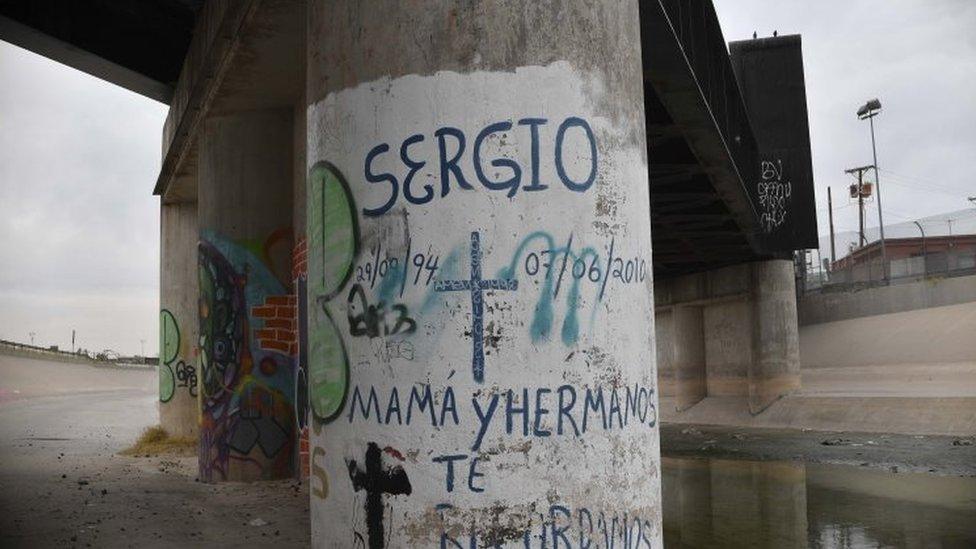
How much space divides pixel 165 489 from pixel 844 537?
8.86 meters

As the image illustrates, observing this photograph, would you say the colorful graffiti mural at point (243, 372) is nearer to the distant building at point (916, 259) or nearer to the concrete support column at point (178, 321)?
the concrete support column at point (178, 321)

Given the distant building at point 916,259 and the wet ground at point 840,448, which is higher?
the distant building at point 916,259

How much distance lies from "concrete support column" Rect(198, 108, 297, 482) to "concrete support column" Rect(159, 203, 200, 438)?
6382 millimetres

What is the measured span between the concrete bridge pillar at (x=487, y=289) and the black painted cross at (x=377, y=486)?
1cm

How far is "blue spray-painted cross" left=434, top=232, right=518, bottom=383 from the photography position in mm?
5375

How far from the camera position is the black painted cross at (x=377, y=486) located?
5.47m

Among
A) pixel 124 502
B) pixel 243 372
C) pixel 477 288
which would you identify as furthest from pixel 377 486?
pixel 243 372

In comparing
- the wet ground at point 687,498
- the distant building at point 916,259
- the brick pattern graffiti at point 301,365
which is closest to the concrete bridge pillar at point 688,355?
the wet ground at point 687,498

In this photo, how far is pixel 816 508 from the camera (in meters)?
12.9

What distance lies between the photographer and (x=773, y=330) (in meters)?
35.3

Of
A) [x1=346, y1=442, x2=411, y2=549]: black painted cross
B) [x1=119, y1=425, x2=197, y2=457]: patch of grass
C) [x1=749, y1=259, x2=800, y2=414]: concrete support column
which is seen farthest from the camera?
[x1=749, y1=259, x2=800, y2=414]: concrete support column

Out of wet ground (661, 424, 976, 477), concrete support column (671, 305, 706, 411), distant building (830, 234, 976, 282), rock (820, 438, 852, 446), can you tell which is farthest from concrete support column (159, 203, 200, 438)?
distant building (830, 234, 976, 282)

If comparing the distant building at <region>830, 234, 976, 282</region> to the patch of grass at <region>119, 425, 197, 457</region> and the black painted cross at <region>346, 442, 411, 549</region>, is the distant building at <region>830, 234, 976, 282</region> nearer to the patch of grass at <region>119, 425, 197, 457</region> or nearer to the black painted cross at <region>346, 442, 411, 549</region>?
the patch of grass at <region>119, 425, 197, 457</region>

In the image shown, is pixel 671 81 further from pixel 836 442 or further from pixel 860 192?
pixel 860 192
